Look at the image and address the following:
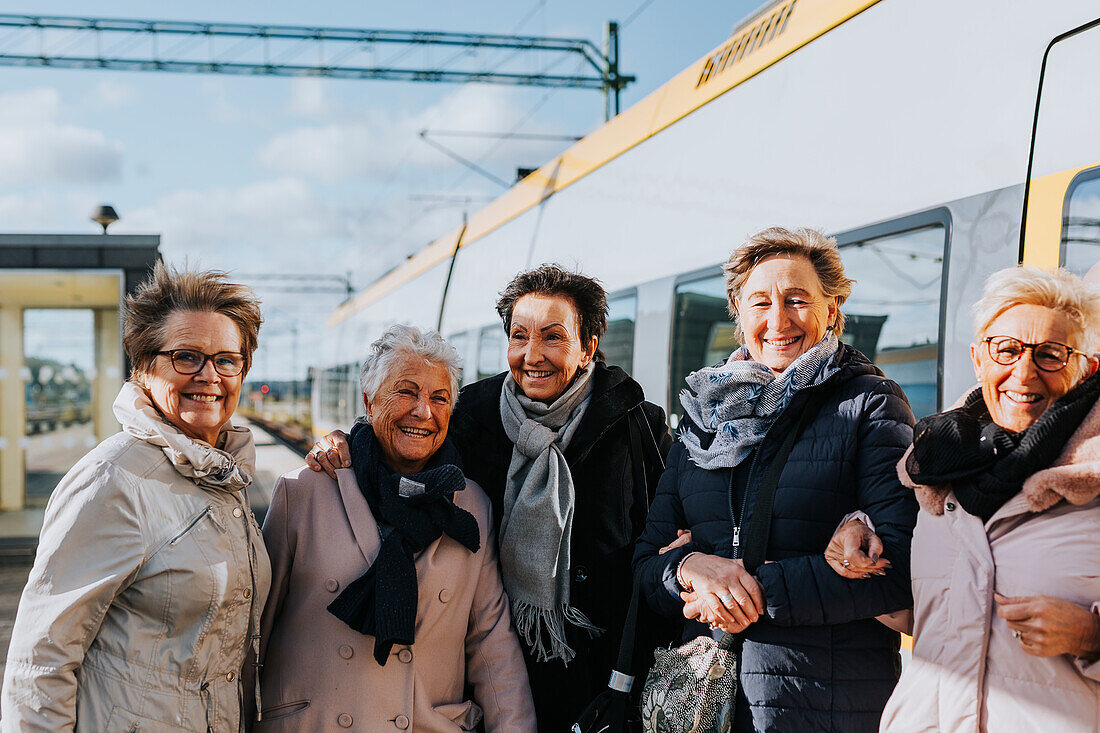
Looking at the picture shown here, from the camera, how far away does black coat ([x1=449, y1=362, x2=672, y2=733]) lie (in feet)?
8.82

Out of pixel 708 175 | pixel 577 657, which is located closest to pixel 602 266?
pixel 708 175

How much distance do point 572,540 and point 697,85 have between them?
297cm

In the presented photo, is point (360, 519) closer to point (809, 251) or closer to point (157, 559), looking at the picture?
point (157, 559)

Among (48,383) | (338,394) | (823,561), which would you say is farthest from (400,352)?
(338,394)

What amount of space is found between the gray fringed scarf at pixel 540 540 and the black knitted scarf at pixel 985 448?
3.37ft

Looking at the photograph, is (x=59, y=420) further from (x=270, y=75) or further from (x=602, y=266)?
(x=270, y=75)

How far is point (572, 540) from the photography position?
9.06 feet

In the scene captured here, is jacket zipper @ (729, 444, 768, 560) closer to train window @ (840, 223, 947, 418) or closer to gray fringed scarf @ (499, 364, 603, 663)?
gray fringed scarf @ (499, 364, 603, 663)

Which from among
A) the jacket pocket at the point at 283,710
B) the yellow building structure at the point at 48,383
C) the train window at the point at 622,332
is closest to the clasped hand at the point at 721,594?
the jacket pocket at the point at 283,710

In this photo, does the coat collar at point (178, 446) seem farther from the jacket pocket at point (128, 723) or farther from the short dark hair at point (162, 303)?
the jacket pocket at point (128, 723)

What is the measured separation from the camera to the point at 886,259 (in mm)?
3246

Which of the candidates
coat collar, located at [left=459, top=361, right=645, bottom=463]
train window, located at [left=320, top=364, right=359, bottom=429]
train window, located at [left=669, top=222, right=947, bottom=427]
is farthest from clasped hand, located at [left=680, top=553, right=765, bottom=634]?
train window, located at [left=320, top=364, right=359, bottom=429]

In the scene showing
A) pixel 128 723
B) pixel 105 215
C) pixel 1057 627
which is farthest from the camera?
pixel 105 215

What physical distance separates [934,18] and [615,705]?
242 centimetres
